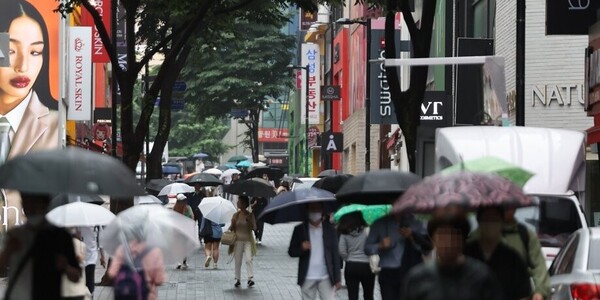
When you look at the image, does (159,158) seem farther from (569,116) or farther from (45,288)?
(45,288)

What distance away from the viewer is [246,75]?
69250mm

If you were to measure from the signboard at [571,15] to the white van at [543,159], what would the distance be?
6.19 meters

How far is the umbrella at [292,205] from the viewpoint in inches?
634

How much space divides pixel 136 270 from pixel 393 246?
479cm

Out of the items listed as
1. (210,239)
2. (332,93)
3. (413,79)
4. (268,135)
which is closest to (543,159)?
(413,79)

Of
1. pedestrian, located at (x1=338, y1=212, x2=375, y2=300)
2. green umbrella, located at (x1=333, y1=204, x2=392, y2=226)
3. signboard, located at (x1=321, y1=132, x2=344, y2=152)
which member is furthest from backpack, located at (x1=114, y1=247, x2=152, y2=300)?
signboard, located at (x1=321, y1=132, x2=344, y2=152)

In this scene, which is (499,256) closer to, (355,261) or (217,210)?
(355,261)

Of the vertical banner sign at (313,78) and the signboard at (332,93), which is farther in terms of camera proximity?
the vertical banner sign at (313,78)

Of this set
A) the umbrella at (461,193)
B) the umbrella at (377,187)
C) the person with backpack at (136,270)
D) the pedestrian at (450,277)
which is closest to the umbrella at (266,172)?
the umbrella at (377,187)

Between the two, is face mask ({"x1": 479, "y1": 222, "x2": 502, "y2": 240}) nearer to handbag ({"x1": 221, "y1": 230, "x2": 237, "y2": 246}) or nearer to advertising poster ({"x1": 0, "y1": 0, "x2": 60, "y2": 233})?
handbag ({"x1": 221, "y1": 230, "x2": 237, "y2": 246})

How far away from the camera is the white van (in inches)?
710

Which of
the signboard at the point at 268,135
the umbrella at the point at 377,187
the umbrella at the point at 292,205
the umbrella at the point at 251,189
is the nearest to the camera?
the umbrella at the point at 377,187

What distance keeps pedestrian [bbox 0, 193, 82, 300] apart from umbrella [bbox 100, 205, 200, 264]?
1.93 meters

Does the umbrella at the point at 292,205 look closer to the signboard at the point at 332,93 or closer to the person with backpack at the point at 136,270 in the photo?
the person with backpack at the point at 136,270
